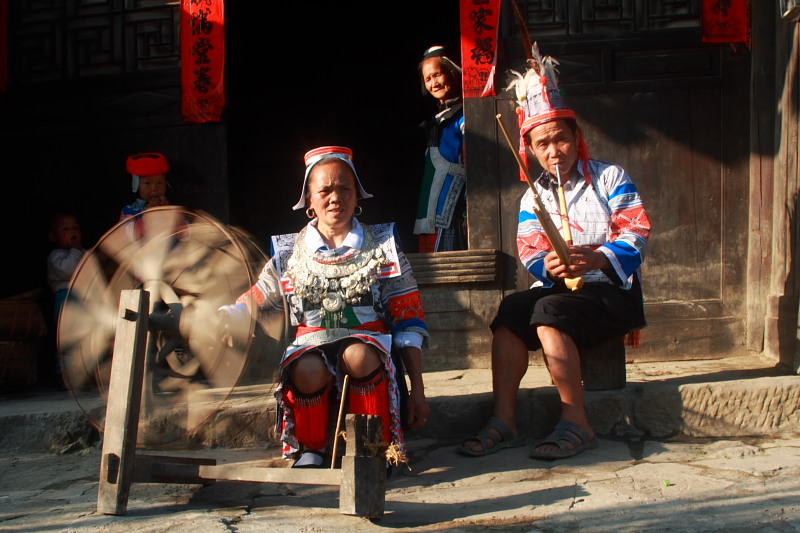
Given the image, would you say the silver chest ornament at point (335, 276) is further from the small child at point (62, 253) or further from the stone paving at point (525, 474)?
the small child at point (62, 253)

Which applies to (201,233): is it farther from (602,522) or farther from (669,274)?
(669,274)

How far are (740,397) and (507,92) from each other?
2.03 meters

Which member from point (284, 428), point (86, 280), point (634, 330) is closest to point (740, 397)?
point (634, 330)

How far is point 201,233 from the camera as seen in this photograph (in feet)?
9.23

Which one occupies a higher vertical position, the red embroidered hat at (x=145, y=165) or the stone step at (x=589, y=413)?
the red embroidered hat at (x=145, y=165)

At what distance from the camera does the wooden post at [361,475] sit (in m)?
2.44

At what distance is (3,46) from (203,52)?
1.35m

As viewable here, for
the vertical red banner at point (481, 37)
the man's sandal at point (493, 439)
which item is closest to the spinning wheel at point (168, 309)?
the man's sandal at point (493, 439)

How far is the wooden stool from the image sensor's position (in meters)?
3.47

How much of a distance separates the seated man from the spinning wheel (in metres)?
1.07

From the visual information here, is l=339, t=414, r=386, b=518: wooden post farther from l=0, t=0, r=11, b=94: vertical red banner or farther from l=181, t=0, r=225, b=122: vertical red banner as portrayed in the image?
l=0, t=0, r=11, b=94: vertical red banner

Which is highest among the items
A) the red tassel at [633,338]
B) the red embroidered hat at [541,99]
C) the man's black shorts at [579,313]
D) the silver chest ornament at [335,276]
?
the red embroidered hat at [541,99]

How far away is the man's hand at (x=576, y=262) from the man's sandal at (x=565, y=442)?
1.98 ft

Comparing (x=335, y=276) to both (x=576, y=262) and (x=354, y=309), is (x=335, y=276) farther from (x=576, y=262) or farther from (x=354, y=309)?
(x=576, y=262)
